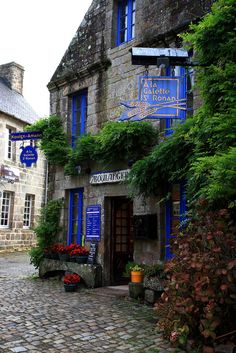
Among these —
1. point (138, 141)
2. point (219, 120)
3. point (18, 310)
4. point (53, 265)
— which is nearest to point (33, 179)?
point (53, 265)

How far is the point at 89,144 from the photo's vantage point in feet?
29.8

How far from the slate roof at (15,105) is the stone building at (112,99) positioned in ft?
23.4

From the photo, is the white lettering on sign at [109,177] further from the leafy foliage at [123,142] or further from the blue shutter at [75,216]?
the blue shutter at [75,216]

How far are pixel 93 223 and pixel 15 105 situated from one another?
11.7 m

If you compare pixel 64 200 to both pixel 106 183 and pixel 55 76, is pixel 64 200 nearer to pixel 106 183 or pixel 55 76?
pixel 106 183

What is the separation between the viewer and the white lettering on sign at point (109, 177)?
8569 mm

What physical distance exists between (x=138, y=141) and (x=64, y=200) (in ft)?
10.4

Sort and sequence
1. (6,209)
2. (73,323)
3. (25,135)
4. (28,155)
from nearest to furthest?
(73,323)
(25,135)
(28,155)
(6,209)

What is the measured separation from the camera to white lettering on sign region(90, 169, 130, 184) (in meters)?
8.57

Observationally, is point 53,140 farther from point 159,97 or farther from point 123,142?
point 159,97

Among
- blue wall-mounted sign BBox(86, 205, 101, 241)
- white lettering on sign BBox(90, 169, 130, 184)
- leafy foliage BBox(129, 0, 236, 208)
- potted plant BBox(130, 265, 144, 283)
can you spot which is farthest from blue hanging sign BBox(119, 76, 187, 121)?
blue wall-mounted sign BBox(86, 205, 101, 241)

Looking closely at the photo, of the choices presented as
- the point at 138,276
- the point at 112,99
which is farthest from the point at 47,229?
the point at 112,99

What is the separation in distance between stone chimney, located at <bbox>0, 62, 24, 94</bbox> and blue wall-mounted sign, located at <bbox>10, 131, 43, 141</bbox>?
11303mm

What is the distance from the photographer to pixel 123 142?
26.7 feet
